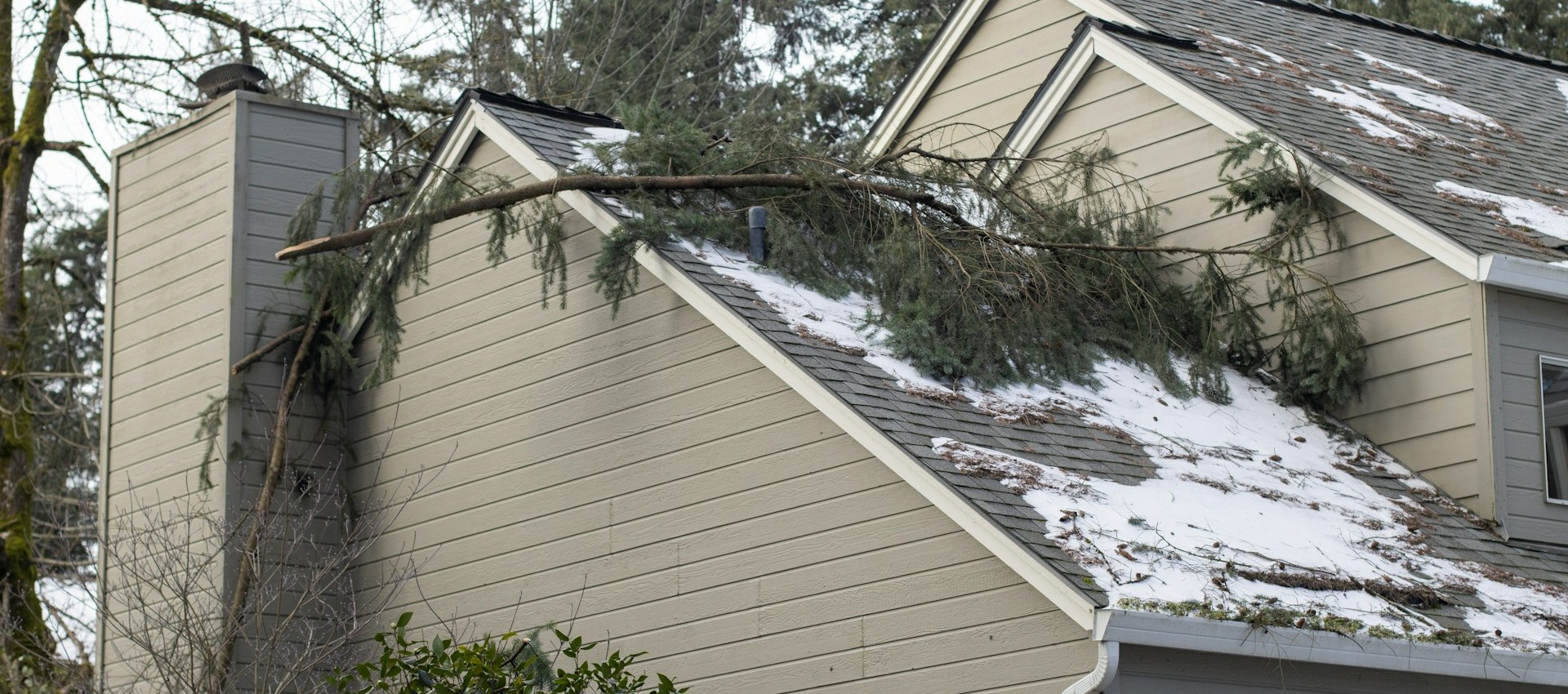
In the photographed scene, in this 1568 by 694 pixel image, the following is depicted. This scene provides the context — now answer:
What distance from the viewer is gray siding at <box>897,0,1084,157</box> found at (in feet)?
48.0

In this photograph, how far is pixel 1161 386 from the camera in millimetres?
10234

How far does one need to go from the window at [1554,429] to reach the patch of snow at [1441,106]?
318 centimetres

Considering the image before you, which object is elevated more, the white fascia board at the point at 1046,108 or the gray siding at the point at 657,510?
the white fascia board at the point at 1046,108

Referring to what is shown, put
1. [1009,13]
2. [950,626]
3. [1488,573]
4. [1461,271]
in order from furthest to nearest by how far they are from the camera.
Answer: [1009,13] → [1461,271] → [1488,573] → [950,626]

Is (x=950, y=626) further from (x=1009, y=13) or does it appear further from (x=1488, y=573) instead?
(x=1009, y=13)

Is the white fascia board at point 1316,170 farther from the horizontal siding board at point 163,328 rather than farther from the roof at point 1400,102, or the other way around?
the horizontal siding board at point 163,328

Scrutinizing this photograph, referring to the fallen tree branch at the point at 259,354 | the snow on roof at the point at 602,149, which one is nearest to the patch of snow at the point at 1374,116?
the snow on roof at the point at 602,149

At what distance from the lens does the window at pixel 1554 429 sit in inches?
409

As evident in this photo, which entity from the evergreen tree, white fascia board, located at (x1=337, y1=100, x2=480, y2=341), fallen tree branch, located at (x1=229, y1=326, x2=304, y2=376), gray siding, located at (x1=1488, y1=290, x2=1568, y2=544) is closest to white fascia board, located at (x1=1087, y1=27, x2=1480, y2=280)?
gray siding, located at (x1=1488, y1=290, x2=1568, y2=544)

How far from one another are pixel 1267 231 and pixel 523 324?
501 cm

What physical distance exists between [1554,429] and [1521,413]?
0.32m

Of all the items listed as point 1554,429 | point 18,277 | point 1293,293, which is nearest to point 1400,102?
point 1293,293

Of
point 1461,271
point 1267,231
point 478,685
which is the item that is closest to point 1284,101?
point 1267,231

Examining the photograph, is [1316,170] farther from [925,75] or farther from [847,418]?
[925,75]
